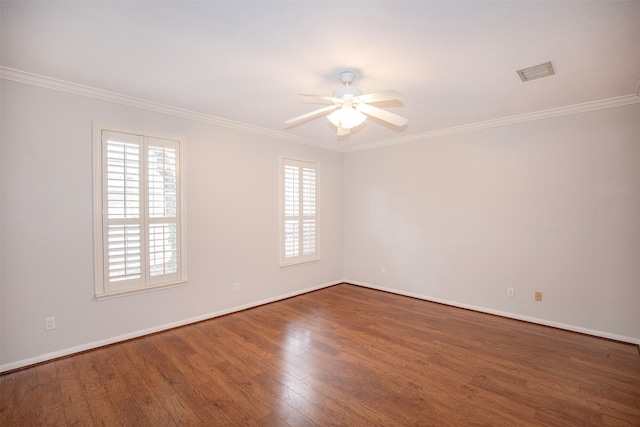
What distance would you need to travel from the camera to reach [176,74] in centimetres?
258

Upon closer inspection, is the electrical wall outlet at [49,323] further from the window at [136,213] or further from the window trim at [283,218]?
the window trim at [283,218]

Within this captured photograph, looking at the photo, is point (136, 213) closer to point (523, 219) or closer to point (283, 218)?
point (283, 218)

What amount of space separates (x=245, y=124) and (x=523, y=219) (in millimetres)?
3816

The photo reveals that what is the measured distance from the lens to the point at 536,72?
8.24 ft

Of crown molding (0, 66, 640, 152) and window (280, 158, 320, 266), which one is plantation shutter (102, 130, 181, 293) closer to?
crown molding (0, 66, 640, 152)

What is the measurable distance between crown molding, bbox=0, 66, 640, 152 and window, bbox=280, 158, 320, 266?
1.60 feet

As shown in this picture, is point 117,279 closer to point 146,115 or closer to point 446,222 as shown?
point 146,115

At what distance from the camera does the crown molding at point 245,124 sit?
104 inches

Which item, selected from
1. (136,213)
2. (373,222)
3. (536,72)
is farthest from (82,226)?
(536,72)

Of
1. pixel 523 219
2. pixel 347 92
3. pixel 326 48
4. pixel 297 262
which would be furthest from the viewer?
pixel 297 262

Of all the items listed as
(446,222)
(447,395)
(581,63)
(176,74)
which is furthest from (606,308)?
(176,74)

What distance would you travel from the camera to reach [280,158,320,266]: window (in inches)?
185

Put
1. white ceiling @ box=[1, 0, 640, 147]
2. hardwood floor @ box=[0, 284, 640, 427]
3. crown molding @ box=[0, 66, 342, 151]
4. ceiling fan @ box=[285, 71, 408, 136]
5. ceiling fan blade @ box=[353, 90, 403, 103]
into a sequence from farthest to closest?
crown molding @ box=[0, 66, 342, 151]
ceiling fan @ box=[285, 71, 408, 136]
ceiling fan blade @ box=[353, 90, 403, 103]
hardwood floor @ box=[0, 284, 640, 427]
white ceiling @ box=[1, 0, 640, 147]

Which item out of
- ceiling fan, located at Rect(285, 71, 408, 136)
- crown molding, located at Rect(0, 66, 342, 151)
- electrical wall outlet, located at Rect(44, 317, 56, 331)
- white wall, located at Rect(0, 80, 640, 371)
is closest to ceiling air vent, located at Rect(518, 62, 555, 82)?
ceiling fan, located at Rect(285, 71, 408, 136)
